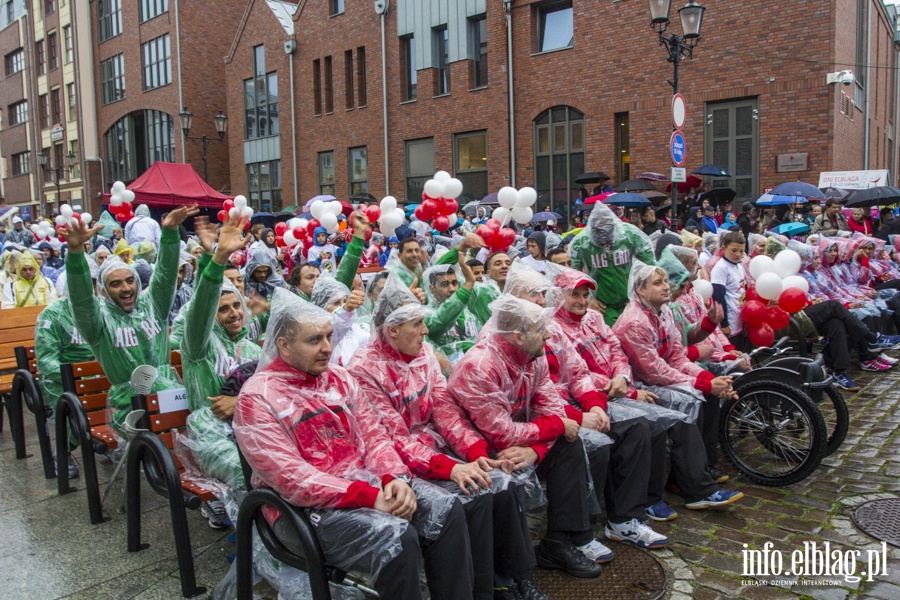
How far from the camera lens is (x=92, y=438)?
14.9ft

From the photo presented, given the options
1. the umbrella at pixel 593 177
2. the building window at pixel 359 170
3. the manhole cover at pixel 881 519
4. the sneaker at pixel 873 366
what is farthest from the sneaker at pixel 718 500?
the building window at pixel 359 170

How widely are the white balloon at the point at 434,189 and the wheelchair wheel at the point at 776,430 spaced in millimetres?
3953

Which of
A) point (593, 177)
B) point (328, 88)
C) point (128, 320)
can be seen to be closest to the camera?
point (128, 320)

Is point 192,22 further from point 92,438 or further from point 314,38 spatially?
point 92,438

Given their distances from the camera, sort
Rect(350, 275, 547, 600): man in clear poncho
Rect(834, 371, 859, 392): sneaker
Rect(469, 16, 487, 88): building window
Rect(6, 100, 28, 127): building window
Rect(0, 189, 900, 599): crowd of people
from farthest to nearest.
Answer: Rect(6, 100, 28, 127): building window, Rect(469, 16, 487, 88): building window, Rect(834, 371, 859, 392): sneaker, Rect(350, 275, 547, 600): man in clear poncho, Rect(0, 189, 900, 599): crowd of people

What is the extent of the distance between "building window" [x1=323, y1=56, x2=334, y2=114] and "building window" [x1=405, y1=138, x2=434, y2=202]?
166 inches

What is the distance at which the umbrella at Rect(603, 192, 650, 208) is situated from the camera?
1415 cm

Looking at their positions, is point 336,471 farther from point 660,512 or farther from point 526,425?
point 660,512

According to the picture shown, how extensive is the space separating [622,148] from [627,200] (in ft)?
17.1

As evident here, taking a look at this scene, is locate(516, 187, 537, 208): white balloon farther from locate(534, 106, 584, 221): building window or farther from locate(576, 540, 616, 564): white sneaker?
locate(534, 106, 584, 221): building window

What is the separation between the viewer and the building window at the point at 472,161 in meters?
21.9

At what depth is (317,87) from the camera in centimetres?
2642

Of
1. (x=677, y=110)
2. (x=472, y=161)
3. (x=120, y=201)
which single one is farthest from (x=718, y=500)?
(x=472, y=161)

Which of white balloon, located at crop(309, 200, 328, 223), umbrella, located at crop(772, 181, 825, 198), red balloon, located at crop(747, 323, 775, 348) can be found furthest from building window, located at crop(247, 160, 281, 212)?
red balloon, located at crop(747, 323, 775, 348)
